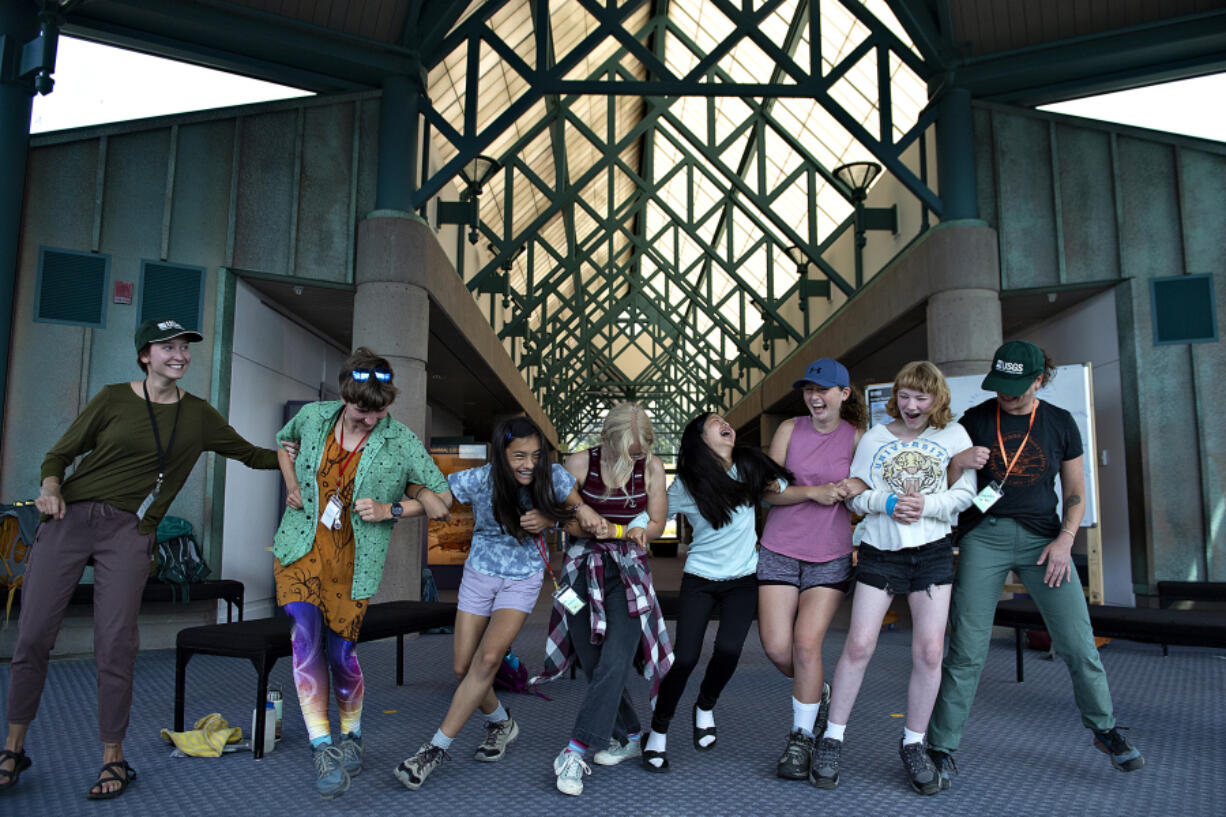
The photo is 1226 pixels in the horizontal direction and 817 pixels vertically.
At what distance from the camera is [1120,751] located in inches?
126

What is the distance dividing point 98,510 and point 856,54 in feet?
22.7

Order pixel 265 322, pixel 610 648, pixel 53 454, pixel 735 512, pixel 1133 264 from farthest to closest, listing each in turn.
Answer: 1. pixel 265 322
2. pixel 1133 264
3. pixel 735 512
4. pixel 610 648
5. pixel 53 454

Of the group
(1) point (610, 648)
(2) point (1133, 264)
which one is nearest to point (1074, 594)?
(1) point (610, 648)

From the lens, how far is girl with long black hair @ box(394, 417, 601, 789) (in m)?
3.06

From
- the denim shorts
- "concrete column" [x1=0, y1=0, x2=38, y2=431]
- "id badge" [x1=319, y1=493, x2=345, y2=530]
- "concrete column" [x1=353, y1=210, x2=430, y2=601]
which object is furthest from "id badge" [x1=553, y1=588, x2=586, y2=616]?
"concrete column" [x1=0, y1=0, x2=38, y2=431]

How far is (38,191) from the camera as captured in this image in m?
6.21

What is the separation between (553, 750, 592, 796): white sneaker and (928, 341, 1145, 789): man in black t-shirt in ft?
4.14

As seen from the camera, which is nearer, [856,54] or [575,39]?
[856,54]

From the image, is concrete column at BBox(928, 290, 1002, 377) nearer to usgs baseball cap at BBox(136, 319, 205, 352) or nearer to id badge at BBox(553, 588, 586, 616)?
id badge at BBox(553, 588, 586, 616)

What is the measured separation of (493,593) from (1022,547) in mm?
1920

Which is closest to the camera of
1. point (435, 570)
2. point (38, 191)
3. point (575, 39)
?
point (38, 191)

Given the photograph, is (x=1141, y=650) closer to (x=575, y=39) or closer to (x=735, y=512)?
(x=735, y=512)

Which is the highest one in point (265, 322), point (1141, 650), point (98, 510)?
point (265, 322)

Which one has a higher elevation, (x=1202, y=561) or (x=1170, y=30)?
(x=1170, y=30)
